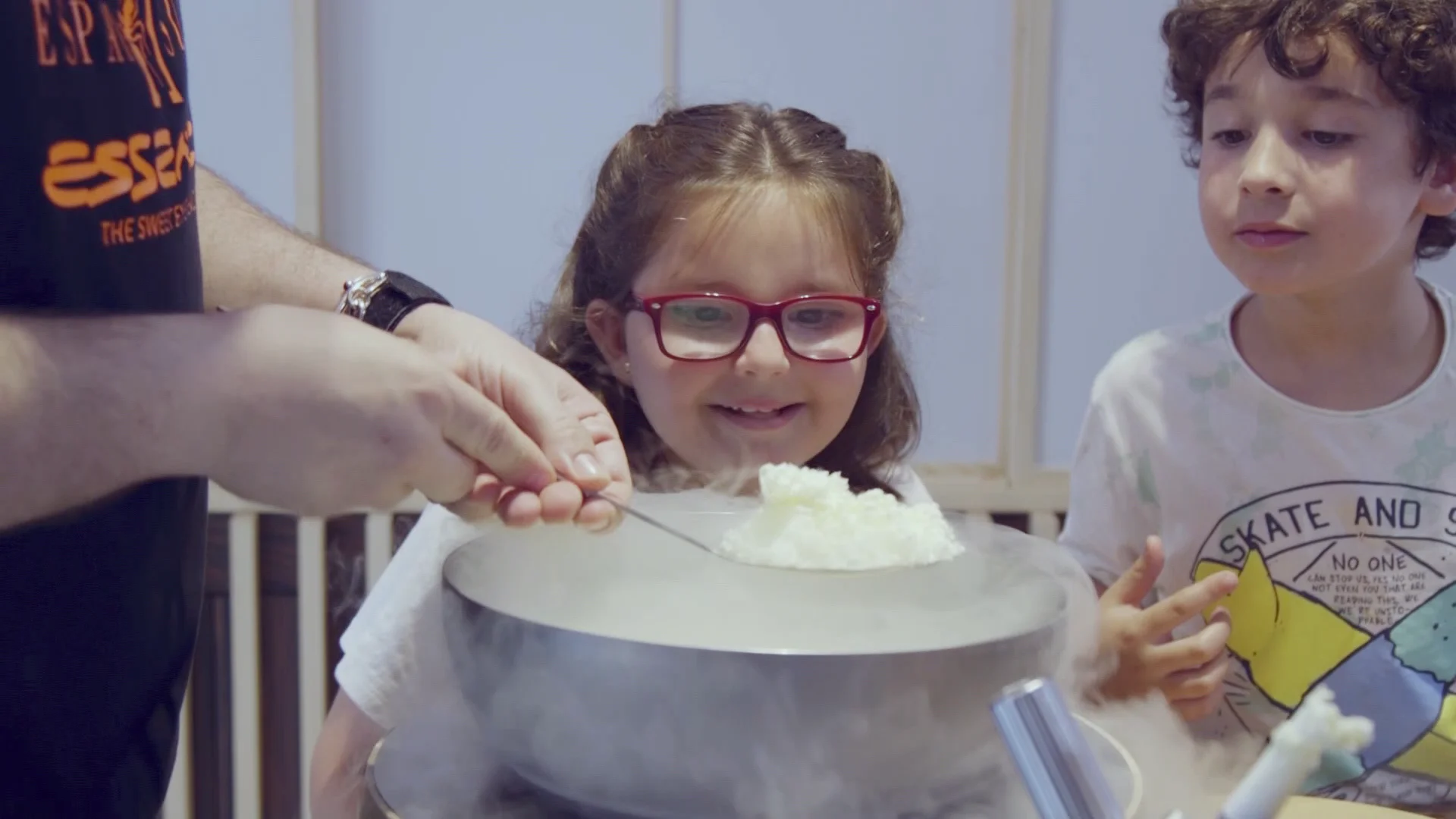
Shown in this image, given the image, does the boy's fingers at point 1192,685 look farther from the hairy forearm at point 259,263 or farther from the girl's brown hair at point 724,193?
the hairy forearm at point 259,263

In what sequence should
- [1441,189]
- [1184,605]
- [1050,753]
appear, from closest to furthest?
[1050,753] < [1184,605] < [1441,189]

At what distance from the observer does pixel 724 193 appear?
3.93 ft

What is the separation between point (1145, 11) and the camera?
1.87 metres

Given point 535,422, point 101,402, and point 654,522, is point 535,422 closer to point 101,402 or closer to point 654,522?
point 654,522

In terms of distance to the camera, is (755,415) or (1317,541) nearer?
(755,415)

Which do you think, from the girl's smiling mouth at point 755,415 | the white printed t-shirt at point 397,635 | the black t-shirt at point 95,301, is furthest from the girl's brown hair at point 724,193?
the black t-shirt at point 95,301

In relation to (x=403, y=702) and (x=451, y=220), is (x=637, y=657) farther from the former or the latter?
(x=451, y=220)

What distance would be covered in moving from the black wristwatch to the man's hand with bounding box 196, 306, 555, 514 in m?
0.31

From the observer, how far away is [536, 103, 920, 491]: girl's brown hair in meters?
1.23

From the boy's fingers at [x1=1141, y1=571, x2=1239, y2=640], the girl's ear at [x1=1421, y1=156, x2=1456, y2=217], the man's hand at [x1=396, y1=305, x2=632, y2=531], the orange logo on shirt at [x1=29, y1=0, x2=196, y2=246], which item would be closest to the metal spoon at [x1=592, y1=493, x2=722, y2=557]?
the man's hand at [x1=396, y1=305, x2=632, y2=531]

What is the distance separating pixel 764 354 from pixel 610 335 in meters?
0.22

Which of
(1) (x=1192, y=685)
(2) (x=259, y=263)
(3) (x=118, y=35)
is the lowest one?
(1) (x=1192, y=685)

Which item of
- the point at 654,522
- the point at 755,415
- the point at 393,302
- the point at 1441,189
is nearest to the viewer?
the point at 654,522

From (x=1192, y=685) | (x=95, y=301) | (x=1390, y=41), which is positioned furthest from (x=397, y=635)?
(x=1390, y=41)
